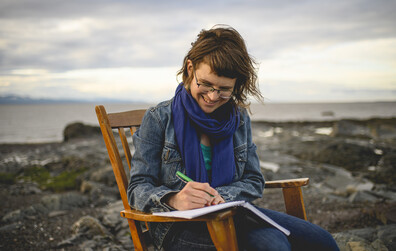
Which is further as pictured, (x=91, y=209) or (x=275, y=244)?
(x=91, y=209)

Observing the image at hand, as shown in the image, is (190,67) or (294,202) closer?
(190,67)

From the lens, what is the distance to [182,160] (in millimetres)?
2254

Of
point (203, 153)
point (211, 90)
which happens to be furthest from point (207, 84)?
point (203, 153)

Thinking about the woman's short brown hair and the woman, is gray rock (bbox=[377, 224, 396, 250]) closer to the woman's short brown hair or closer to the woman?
the woman

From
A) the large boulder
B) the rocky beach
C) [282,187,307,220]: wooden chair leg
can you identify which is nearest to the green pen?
[282,187,307,220]: wooden chair leg

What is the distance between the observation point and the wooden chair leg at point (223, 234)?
63.3 inches

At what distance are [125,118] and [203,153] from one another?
0.79m

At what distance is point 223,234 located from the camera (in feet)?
5.36

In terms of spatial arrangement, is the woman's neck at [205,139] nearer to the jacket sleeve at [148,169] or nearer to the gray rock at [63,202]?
the jacket sleeve at [148,169]

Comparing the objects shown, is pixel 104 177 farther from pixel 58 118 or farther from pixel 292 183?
pixel 58 118

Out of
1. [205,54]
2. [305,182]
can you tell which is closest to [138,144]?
[205,54]

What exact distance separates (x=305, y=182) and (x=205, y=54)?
52.1 inches

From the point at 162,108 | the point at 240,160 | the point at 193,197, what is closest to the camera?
the point at 193,197

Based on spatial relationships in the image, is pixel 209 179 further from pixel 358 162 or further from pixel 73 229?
pixel 358 162
